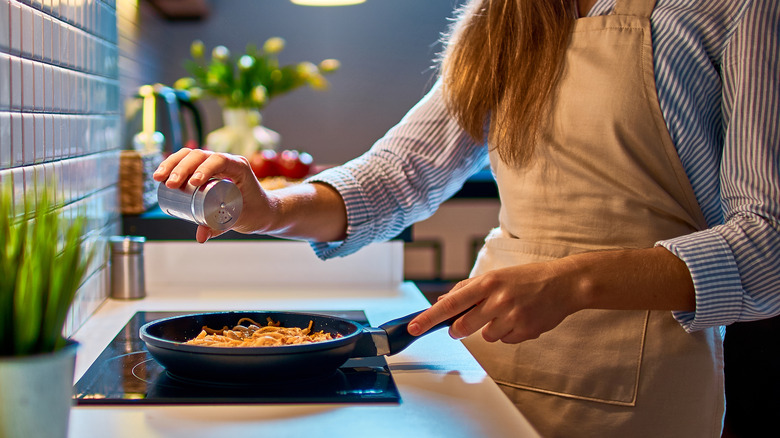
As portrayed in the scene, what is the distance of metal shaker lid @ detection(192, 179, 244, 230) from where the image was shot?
34.1 inches

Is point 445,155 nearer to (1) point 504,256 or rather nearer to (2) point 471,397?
(1) point 504,256

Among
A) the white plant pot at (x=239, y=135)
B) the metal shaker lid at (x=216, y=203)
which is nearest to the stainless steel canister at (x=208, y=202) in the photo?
the metal shaker lid at (x=216, y=203)

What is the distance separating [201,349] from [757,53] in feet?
A: 2.45

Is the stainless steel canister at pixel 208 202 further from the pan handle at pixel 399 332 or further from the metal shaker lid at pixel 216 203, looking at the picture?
the pan handle at pixel 399 332

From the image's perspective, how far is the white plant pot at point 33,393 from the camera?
0.51 meters

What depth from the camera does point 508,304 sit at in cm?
87

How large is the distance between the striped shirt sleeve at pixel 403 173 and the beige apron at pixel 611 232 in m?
0.20

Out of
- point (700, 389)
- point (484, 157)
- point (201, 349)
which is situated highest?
point (484, 157)

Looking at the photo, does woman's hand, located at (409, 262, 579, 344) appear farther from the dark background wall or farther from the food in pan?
the dark background wall

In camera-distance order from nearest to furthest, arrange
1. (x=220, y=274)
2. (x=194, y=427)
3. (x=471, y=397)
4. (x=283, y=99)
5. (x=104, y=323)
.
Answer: (x=194, y=427) → (x=471, y=397) → (x=104, y=323) → (x=220, y=274) → (x=283, y=99)

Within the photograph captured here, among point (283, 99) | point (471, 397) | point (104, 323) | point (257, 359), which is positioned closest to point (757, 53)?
point (471, 397)

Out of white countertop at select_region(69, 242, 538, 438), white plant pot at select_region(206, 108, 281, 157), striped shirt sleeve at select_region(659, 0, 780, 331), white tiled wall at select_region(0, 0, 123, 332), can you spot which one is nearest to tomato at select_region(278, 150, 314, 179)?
white plant pot at select_region(206, 108, 281, 157)

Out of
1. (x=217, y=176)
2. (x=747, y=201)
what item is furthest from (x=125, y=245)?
(x=747, y=201)

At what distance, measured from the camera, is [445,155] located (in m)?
1.27
